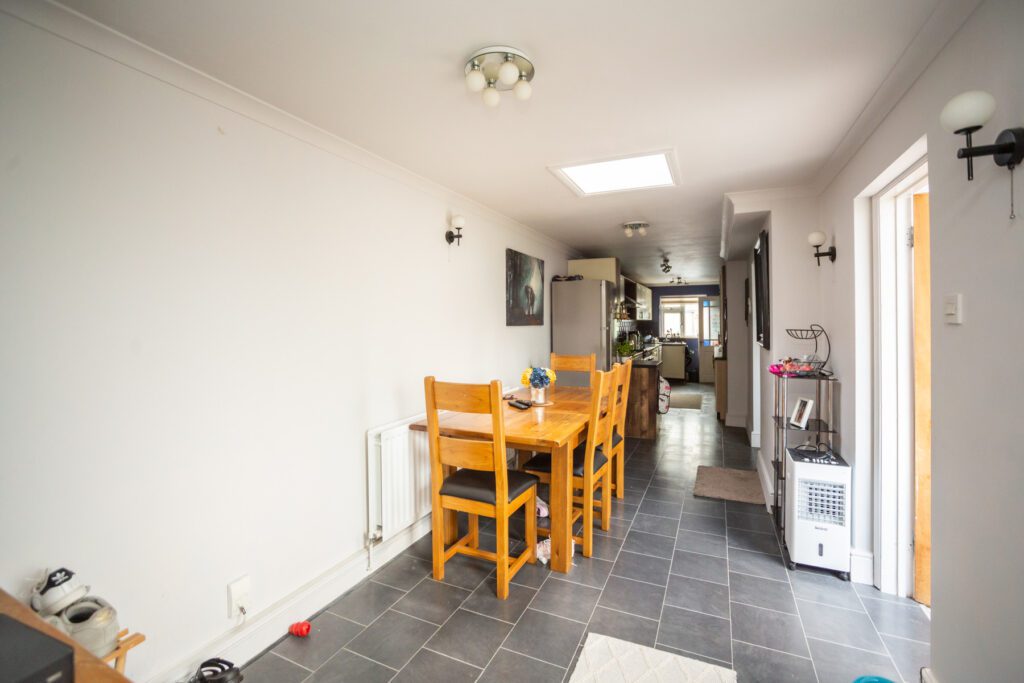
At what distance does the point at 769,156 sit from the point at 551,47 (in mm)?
1732

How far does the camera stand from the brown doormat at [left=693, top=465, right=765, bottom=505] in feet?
11.7

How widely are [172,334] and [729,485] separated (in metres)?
3.95

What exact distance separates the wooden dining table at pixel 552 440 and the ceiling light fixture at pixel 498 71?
5.00 ft

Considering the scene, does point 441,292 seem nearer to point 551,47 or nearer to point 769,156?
point 551,47

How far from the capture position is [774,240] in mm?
3314

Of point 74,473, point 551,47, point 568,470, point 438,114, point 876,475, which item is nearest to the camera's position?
point 74,473

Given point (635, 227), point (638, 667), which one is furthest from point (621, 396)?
point (635, 227)

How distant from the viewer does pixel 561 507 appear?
2484mm

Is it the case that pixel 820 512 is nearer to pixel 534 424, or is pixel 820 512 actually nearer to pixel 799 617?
pixel 799 617

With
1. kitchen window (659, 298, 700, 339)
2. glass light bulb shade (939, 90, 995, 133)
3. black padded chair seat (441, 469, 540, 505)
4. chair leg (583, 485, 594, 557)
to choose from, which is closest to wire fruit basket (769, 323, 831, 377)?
chair leg (583, 485, 594, 557)

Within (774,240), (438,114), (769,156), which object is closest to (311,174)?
(438,114)

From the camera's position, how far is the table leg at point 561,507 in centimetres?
248

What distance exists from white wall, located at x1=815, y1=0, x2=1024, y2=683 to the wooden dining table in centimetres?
142

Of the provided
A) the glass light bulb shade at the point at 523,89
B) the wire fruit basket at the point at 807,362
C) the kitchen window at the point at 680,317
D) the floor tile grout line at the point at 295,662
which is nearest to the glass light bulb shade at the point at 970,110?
the glass light bulb shade at the point at 523,89
